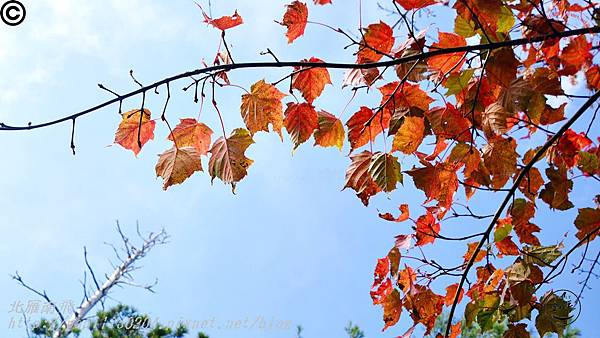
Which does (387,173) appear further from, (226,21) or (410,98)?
(226,21)

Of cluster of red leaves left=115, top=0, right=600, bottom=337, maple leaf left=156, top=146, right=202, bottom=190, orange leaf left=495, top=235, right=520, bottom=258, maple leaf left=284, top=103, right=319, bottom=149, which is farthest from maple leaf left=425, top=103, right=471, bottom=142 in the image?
maple leaf left=156, top=146, right=202, bottom=190

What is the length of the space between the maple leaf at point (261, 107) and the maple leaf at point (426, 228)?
1.72 ft

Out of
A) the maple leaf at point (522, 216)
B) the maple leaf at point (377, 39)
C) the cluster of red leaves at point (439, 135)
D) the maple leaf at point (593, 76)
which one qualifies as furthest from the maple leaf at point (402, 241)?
the maple leaf at point (593, 76)

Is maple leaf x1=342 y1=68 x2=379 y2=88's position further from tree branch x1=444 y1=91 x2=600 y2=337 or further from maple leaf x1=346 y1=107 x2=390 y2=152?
tree branch x1=444 y1=91 x2=600 y2=337

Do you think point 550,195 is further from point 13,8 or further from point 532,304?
point 13,8

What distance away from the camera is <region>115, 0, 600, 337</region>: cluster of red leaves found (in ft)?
3.16

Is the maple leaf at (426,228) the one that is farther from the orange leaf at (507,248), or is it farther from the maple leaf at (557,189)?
the maple leaf at (557,189)

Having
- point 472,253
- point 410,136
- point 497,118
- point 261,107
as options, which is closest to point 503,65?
point 497,118

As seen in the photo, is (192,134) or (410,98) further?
(410,98)

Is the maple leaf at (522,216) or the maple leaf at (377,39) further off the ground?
the maple leaf at (377,39)

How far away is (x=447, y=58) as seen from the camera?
110 cm

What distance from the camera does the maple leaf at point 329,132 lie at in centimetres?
108

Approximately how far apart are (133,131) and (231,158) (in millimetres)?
218

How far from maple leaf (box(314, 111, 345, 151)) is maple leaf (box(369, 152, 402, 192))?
11cm
